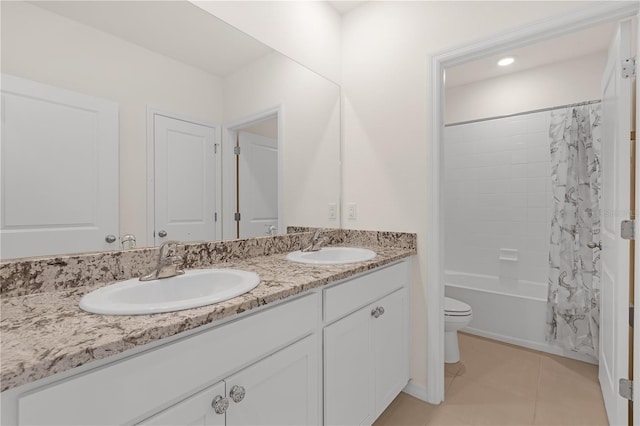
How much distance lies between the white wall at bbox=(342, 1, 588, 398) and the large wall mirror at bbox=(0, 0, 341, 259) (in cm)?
50

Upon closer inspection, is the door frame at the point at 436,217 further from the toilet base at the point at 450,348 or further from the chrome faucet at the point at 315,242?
the chrome faucet at the point at 315,242

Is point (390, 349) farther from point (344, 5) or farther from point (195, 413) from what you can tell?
point (344, 5)

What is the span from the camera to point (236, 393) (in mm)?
821

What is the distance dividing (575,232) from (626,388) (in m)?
1.33

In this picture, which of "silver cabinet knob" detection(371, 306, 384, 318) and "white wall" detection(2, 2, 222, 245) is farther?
"silver cabinet knob" detection(371, 306, 384, 318)

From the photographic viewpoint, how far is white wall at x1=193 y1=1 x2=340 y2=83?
1517 mm

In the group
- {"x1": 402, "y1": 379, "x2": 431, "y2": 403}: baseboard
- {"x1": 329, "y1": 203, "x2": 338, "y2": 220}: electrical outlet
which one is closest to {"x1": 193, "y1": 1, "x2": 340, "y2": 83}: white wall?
{"x1": 329, "y1": 203, "x2": 338, "y2": 220}: electrical outlet

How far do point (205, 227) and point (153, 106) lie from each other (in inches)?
20.3

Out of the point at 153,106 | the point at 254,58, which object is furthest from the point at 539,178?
the point at 153,106

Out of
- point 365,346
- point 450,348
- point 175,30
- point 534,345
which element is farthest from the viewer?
point 534,345

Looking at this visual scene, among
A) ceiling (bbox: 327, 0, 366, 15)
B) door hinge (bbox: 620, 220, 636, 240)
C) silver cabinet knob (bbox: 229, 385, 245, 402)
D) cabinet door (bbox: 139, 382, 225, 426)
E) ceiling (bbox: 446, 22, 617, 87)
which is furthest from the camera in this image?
ceiling (bbox: 446, 22, 617, 87)

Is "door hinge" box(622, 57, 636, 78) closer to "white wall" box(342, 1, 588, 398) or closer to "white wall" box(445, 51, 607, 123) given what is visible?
"white wall" box(342, 1, 588, 398)

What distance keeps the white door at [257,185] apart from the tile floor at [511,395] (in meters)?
1.17

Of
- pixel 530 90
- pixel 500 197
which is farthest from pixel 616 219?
pixel 530 90
